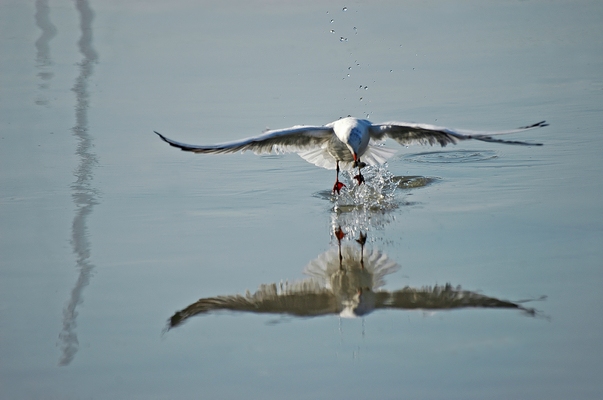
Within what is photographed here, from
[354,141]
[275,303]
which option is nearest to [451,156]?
[354,141]

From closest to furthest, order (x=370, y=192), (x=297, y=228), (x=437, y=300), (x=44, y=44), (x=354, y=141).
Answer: (x=437, y=300), (x=297, y=228), (x=354, y=141), (x=370, y=192), (x=44, y=44)

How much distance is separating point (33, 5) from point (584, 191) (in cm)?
1345

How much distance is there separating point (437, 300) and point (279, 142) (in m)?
3.04

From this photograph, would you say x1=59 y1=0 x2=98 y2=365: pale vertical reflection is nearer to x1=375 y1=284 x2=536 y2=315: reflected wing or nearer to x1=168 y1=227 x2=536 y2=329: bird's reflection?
x1=168 y1=227 x2=536 y2=329: bird's reflection

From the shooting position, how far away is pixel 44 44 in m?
14.2

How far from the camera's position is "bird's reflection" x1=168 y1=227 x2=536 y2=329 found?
4.84 m

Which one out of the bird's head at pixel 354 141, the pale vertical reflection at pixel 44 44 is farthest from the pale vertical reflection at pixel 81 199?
the bird's head at pixel 354 141

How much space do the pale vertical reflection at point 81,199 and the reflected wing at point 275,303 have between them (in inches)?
23.7

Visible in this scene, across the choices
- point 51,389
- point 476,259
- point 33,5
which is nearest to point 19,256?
point 51,389

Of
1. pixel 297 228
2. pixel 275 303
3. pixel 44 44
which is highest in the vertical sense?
pixel 44 44

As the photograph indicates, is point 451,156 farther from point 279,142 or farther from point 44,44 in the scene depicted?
point 44,44

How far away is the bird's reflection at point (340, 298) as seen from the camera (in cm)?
484

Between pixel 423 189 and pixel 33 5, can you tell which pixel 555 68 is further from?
pixel 33 5

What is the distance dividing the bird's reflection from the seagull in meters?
1.78
